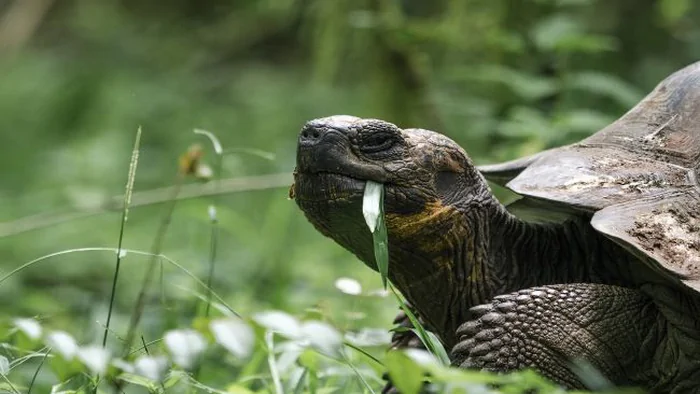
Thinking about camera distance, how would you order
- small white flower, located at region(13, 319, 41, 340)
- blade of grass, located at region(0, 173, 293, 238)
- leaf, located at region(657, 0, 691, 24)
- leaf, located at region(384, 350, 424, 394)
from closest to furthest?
leaf, located at region(384, 350, 424, 394), small white flower, located at region(13, 319, 41, 340), blade of grass, located at region(0, 173, 293, 238), leaf, located at region(657, 0, 691, 24)

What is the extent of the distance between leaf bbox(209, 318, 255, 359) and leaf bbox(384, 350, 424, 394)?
0.72 feet

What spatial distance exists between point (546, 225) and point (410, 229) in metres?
0.49

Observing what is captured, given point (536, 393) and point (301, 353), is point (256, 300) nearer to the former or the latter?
point (301, 353)

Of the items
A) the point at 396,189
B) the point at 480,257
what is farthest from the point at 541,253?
the point at 396,189

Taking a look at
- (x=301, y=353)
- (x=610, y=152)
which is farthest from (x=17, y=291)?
(x=610, y=152)

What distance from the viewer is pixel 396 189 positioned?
2.82m

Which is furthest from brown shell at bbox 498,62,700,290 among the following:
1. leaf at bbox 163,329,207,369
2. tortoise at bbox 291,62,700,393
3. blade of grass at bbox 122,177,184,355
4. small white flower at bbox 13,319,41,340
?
small white flower at bbox 13,319,41,340

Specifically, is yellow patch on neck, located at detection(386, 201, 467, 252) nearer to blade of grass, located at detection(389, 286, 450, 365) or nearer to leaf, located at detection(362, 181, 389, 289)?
leaf, located at detection(362, 181, 389, 289)

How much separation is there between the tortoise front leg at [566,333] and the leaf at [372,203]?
36 cm

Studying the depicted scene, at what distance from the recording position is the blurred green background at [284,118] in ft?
17.4

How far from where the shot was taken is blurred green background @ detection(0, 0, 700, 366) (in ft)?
17.4

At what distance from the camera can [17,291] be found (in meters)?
5.59

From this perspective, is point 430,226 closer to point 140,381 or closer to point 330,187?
point 330,187

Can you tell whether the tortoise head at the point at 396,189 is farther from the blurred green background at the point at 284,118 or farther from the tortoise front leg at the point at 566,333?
the blurred green background at the point at 284,118
